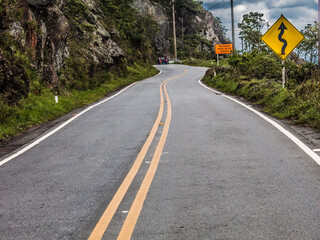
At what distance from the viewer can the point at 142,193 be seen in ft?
14.7

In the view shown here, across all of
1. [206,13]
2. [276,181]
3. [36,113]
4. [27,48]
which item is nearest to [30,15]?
[27,48]

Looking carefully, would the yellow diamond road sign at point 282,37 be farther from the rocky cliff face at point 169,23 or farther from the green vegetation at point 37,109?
the rocky cliff face at point 169,23

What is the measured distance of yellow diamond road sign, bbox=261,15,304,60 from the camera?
41.3 ft

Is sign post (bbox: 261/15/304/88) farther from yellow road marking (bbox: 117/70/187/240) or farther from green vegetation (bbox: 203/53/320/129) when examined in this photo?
yellow road marking (bbox: 117/70/187/240)

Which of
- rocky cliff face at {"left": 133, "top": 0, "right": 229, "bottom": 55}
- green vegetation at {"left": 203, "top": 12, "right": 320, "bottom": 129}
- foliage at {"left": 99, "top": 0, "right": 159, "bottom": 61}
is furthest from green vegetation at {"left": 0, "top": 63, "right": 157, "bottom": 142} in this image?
rocky cliff face at {"left": 133, "top": 0, "right": 229, "bottom": 55}

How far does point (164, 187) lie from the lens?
4.66 meters

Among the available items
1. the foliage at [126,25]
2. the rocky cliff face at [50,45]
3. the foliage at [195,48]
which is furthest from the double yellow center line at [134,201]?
the foliage at [195,48]

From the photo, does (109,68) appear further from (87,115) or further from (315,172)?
(315,172)

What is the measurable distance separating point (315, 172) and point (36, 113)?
9.54 m

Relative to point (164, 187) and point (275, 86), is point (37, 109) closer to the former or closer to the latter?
point (164, 187)

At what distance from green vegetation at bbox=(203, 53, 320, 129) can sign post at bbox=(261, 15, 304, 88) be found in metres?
1.31

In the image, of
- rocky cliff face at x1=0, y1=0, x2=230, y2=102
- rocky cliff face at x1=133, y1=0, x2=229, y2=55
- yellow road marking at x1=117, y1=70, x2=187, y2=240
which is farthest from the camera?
rocky cliff face at x1=133, y1=0, x2=229, y2=55

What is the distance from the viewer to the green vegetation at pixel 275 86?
394 inches

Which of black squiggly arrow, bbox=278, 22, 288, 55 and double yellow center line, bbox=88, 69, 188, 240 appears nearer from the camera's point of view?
double yellow center line, bbox=88, 69, 188, 240
